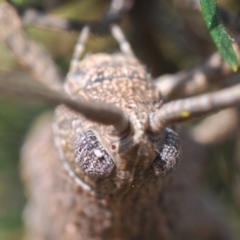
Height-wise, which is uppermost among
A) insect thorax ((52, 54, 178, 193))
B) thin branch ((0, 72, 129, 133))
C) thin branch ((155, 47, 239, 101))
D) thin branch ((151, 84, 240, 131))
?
thin branch ((0, 72, 129, 133))

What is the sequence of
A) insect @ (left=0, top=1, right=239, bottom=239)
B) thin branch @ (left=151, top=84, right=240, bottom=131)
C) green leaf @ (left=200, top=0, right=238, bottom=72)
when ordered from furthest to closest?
insect @ (left=0, top=1, right=239, bottom=239) < green leaf @ (left=200, top=0, right=238, bottom=72) < thin branch @ (left=151, top=84, right=240, bottom=131)

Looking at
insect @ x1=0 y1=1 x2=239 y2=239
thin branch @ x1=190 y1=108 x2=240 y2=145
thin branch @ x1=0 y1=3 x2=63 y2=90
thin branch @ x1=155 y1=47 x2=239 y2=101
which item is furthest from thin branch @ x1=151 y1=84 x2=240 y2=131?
thin branch @ x1=190 y1=108 x2=240 y2=145

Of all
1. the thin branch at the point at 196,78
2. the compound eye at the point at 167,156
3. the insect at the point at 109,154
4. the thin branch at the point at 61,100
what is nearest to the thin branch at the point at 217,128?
the thin branch at the point at 196,78

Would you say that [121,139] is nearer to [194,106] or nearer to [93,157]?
[93,157]

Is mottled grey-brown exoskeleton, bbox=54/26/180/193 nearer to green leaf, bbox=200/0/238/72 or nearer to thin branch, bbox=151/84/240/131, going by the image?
thin branch, bbox=151/84/240/131

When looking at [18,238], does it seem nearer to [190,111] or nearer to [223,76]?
[223,76]

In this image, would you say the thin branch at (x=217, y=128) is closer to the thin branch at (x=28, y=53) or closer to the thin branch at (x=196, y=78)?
the thin branch at (x=196, y=78)

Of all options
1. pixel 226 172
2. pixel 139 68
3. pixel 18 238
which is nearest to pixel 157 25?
pixel 139 68

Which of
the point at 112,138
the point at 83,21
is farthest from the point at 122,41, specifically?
the point at 112,138
